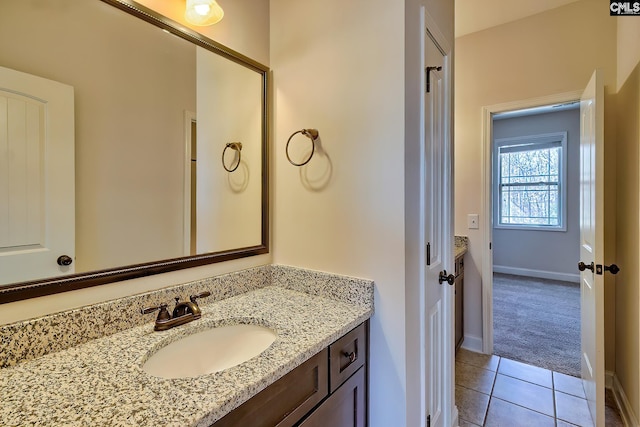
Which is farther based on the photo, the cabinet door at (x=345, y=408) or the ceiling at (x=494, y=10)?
the ceiling at (x=494, y=10)

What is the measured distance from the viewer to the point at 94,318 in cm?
94

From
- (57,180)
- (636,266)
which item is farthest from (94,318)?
(636,266)

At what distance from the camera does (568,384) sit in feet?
7.01

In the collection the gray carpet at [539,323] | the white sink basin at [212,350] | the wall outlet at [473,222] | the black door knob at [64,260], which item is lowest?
the gray carpet at [539,323]

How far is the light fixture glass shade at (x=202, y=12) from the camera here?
1173mm

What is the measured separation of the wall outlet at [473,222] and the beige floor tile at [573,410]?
50.1 inches

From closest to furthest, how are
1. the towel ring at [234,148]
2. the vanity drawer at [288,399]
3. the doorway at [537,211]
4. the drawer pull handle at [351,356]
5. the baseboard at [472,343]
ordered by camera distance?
the vanity drawer at [288,399] → the drawer pull handle at [351,356] → the towel ring at [234,148] → the baseboard at [472,343] → the doorway at [537,211]

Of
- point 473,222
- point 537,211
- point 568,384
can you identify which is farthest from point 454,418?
point 537,211

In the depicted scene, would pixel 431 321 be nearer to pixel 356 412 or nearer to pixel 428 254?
pixel 428 254

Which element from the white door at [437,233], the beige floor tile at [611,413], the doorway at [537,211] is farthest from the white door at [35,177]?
the doorway at [537,211]

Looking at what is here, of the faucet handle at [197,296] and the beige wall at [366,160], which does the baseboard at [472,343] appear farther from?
the faucet handle at [197,296]

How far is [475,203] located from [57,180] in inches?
109

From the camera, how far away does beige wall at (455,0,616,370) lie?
2125 mm

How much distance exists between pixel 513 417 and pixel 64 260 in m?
2.40
